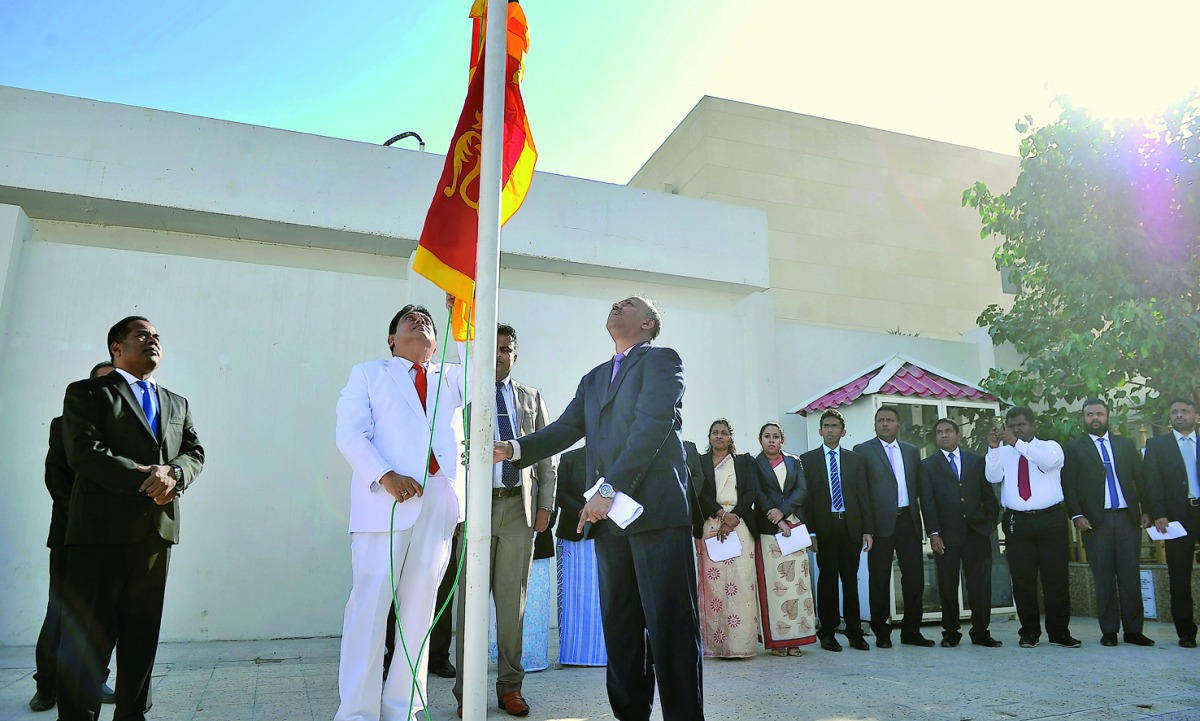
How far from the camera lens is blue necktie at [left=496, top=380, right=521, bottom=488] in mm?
4105

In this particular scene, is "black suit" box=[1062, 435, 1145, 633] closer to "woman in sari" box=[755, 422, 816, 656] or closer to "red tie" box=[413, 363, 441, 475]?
"woman in sari" box=[755, 422, 816, 656]

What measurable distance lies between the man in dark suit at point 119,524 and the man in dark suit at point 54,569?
0.78 meters

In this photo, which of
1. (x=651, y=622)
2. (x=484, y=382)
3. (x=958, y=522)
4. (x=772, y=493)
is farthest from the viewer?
(x=958, y=522)

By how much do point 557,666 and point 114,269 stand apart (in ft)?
15.4

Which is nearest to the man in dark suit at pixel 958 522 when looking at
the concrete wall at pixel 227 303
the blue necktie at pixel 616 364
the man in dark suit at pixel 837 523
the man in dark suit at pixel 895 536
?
the man in dark suit at pixel 895 536

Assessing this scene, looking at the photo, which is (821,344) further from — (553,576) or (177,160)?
(177,160)

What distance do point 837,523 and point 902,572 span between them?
2.13 ft

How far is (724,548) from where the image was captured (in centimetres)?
579

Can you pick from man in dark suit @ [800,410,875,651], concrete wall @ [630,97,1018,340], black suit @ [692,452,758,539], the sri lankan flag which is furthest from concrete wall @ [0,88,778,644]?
concrete wall @ [630,97,1018,340]

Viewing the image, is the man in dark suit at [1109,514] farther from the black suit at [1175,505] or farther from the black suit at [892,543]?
the black suit at [892,543]

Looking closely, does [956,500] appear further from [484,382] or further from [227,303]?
[227,303]

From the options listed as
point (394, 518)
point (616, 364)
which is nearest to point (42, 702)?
point (394, 518)

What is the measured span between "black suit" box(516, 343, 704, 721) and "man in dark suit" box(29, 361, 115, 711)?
2.46 meters

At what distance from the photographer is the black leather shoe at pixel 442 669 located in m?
4.93
